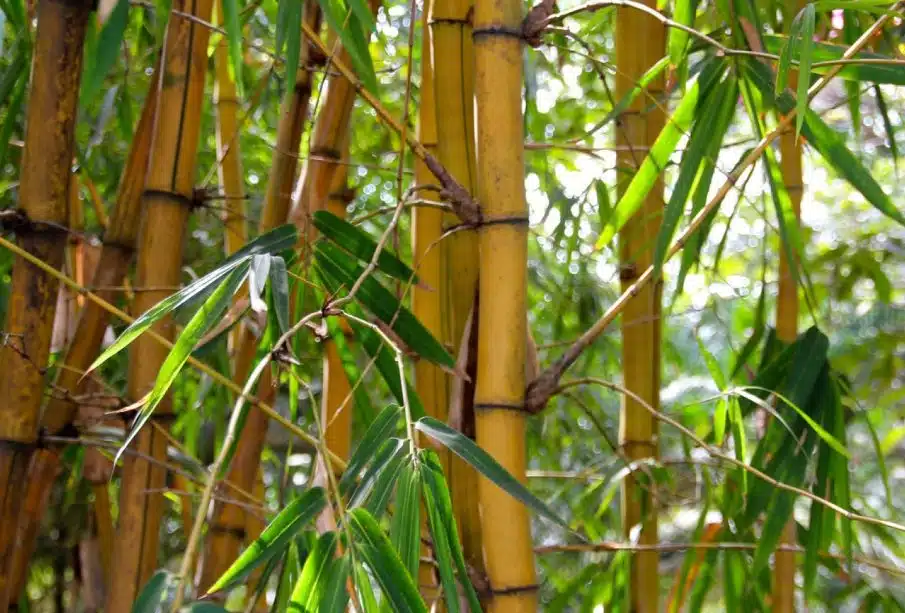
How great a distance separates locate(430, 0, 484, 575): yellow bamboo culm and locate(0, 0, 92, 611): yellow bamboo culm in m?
0.29

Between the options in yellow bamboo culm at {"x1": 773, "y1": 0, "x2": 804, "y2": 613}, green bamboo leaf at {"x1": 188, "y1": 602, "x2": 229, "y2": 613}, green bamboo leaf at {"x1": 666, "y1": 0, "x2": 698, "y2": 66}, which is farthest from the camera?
yellow bamboo culm at {"x1": 773, "y1": 0, "x2": 804, "y2": 613}

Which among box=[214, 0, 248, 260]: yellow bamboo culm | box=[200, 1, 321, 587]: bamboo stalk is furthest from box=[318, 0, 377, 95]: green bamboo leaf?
box=[214, 0, 248, 260]: yellow bamboo culm

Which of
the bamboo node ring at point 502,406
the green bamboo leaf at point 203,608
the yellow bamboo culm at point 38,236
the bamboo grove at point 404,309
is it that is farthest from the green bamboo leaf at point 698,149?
the yellow bamboo culm at point 38,236

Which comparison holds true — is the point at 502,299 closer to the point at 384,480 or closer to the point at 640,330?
the point at 384,480

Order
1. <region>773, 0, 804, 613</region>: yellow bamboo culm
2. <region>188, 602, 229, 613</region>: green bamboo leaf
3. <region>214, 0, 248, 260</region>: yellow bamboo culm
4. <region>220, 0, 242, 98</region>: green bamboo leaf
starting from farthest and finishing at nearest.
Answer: <region>214, 0, 248, 260</region>: yellow bamboo culm → <region>773, 0, 804, 613</region>: yellow bamboo culm → <region>220, 0, 242, 98</region>: green bamboo leaf → <region>188, 602, 229, 613</region>: green bamboo leaf

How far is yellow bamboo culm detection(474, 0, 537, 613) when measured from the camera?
24.9 inches

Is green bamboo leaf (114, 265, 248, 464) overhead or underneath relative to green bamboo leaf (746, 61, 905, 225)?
underneath

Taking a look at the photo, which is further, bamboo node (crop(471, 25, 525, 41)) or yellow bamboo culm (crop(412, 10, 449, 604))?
yellow bamboo culm (crop(412, 10, 449, 604))

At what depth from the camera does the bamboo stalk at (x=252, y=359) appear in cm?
94

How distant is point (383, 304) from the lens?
68cm

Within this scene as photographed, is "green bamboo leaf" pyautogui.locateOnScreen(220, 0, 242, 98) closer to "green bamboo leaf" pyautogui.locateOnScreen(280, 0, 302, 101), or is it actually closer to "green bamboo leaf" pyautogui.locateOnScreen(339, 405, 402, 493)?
"green bamboo leaf" pyautogui.locateOnScreen(280, 0, 302, 101)

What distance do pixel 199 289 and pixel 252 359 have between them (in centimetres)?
40

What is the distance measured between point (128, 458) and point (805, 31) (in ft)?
1.85

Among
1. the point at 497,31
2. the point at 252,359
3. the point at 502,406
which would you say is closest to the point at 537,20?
the point at 497,31
